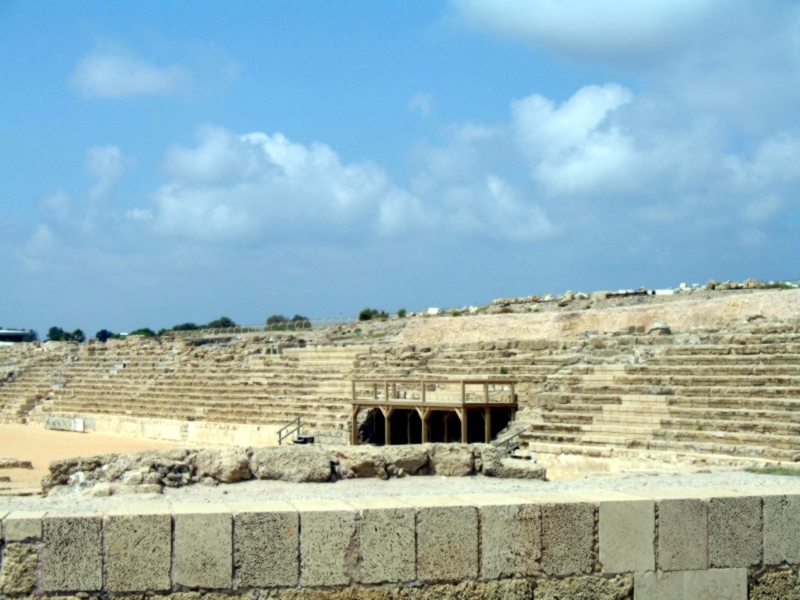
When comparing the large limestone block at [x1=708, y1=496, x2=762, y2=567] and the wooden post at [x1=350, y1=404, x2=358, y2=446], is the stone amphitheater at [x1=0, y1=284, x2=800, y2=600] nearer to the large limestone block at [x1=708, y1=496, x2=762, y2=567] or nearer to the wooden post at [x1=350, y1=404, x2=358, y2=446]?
the large limestone block at [x1=708, y1=496, x2=762, y2=567]

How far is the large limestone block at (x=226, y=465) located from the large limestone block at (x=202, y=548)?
10.8 ft

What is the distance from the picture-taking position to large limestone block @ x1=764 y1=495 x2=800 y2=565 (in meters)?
6.48

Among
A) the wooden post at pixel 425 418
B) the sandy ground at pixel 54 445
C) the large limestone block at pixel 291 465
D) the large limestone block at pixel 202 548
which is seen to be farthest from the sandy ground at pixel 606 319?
the large limestone block at pixel 202 548

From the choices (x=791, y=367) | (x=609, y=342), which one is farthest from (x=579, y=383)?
(x=791, y=367)

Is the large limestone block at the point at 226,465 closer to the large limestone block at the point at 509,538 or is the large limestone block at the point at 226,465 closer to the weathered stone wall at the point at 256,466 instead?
the weathered stone wall at the point at 256,466

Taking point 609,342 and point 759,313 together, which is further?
point 759,313

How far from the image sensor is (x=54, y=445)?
85.9 ft

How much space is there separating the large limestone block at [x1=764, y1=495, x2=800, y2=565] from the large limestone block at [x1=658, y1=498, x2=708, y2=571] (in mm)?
467

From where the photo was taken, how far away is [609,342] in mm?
21609

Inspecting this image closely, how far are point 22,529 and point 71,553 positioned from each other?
32 centimetres

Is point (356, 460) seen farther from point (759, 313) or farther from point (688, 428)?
point (759, 313)

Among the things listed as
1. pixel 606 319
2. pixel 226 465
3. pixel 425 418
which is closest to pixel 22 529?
pixel 226 465

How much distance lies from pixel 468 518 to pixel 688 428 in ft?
36.5

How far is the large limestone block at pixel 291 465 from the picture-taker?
909 cm
